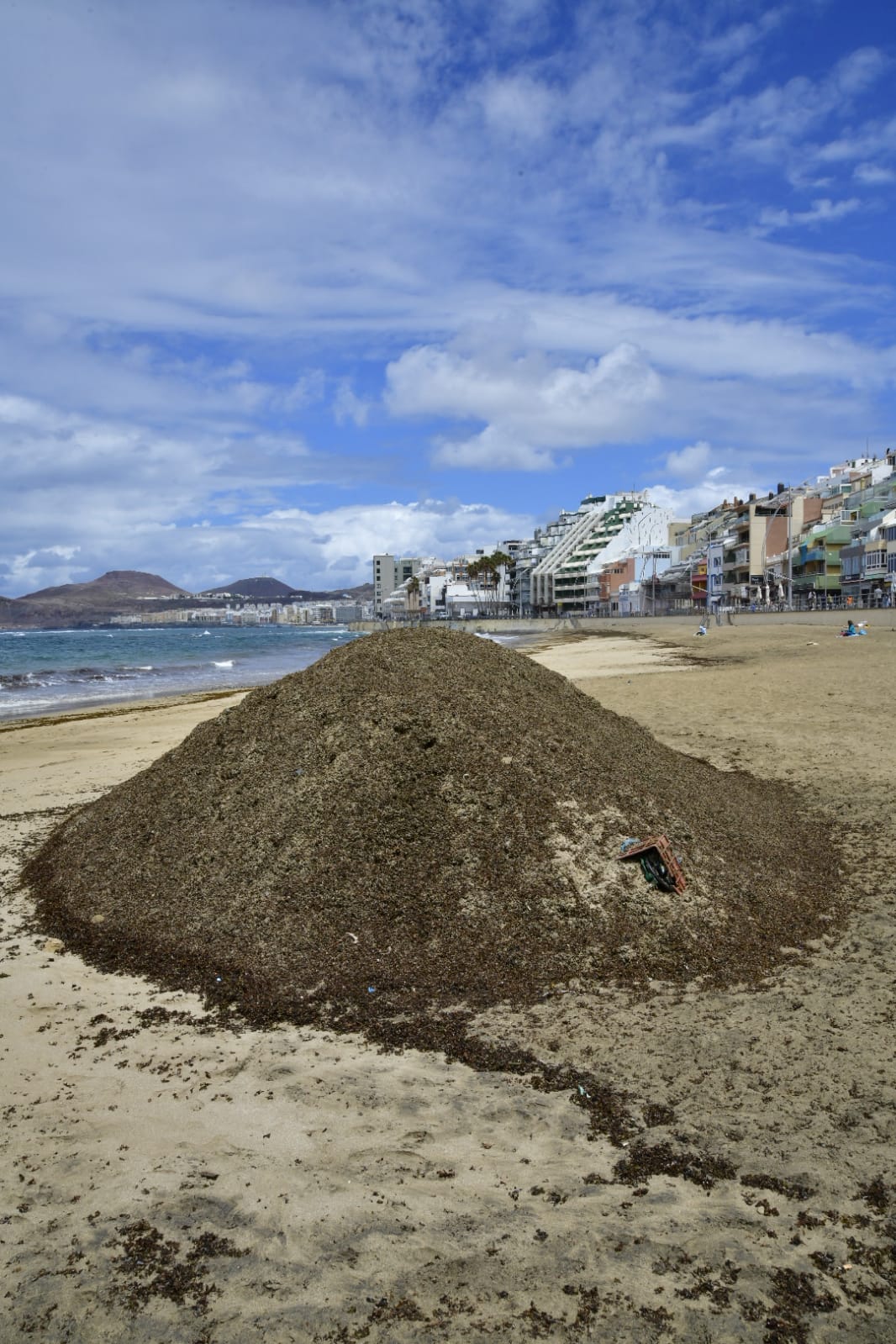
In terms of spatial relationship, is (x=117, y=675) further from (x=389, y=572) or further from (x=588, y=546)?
(x=389, y=572)

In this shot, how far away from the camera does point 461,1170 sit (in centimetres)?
282

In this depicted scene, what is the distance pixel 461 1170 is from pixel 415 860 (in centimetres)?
203

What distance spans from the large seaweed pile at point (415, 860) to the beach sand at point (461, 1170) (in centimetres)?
29

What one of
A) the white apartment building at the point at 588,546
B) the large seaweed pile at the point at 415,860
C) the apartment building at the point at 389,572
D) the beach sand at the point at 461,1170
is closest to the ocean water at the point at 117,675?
the large seaweed pile at the point at 415,860

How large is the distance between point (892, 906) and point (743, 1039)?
6.54 feet

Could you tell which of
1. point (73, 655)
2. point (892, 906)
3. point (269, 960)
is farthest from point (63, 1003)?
point (73, 655)

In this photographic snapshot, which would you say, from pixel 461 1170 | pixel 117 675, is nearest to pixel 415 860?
pixel 461 1170

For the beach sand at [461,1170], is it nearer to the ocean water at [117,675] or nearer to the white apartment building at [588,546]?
the ocean water at [117,675]

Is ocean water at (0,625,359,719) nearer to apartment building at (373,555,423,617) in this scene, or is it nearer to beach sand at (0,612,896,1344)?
beach sand at (0,612,896,1344)

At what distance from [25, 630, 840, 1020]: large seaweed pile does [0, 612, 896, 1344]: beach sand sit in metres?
0.29

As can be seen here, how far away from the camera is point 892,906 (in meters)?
5.03

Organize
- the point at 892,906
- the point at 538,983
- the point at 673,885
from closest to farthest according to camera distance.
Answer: the point at 538,983, the point at 673,885, the point at 892,906

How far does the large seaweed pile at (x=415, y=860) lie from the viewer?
14.0 ft

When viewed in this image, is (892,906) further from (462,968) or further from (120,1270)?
(120,1270)
